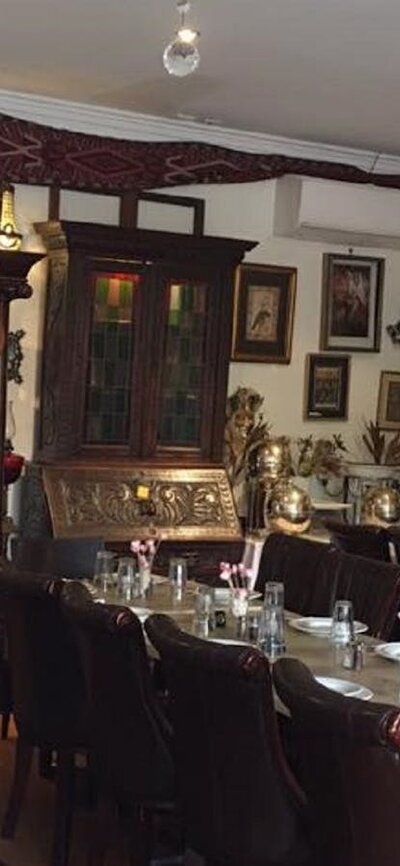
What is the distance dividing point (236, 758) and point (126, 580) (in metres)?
1.78

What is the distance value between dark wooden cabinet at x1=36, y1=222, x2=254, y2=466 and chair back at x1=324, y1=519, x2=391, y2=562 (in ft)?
4.37

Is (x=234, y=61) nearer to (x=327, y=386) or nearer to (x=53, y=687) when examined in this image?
(x=327, y=386)

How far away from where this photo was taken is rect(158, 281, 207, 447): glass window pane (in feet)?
22.9

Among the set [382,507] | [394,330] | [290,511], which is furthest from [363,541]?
[394,330]

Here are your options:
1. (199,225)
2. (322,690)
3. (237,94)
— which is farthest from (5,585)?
(199,225)

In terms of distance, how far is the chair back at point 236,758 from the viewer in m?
2.75

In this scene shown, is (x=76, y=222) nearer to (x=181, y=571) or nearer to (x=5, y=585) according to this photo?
(x=181, y=571)

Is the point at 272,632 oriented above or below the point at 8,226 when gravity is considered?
below

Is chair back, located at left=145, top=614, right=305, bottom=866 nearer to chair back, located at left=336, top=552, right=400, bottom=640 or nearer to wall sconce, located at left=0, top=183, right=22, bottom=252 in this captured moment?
chair back, located at left=336, top=552, right=400, bottom=640

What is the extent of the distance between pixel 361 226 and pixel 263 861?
5195 millimetres

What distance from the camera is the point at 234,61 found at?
568 cm

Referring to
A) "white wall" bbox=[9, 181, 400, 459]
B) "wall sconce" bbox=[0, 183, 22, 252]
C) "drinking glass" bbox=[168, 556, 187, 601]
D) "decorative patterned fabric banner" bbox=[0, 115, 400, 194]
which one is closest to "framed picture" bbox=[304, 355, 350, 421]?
"white wall" bbox=[9, 181, 400, 459]

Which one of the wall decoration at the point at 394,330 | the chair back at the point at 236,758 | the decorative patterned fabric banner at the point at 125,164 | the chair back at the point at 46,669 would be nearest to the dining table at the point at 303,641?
the chair back at the point at 46,669

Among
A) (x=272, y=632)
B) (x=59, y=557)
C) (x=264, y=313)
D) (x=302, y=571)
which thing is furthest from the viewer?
(x=264, y=313)
